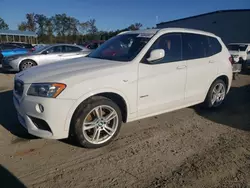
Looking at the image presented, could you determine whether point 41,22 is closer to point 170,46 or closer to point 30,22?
point 30,22

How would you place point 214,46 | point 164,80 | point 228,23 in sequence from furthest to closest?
point 228,23, point 214,46, point 164,80

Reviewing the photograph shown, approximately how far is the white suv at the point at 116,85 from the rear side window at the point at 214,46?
5 centimetres

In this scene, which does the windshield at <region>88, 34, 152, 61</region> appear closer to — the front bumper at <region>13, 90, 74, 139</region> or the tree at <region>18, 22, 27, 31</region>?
the front bumper at <region>13, 90, 74, 139</region>

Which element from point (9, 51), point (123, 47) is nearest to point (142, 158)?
point (123, 47)

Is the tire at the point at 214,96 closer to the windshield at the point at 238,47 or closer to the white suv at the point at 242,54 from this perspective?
the white suv at the point at 242,54

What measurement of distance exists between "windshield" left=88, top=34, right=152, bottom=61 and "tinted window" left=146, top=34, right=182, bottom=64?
8.4 inches

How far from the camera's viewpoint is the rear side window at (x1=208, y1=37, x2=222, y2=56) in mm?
4609

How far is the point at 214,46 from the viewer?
15.5ft

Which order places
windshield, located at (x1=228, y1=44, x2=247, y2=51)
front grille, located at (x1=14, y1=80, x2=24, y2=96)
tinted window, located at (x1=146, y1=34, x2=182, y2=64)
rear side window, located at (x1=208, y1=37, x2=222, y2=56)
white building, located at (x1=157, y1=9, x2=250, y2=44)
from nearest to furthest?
1. front grille, located at (x1=14, y1=80, x2=24, y2=96)
2. tinted window, located at (x1=146, y1=34, x2=182, y2=64)
3. rear side window, located at (x1=208, y1=37, x2=222, y2=56)
4. windshield, located at (x1=228, y1=44, x2=247, y2=51)
5. white building, located at (x1=157, y1=9, x2=250, y2=44)

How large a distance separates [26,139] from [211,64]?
393cm

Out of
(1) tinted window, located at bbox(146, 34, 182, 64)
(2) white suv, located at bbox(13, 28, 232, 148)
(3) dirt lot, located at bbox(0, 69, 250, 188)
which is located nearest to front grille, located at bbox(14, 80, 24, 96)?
(2) white suv, located at bbox(13, 28, 232, 148)

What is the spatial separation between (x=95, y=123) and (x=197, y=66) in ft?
7.88

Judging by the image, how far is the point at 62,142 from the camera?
3385 mm

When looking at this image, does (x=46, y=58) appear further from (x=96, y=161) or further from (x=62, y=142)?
(x=96, y=161)
